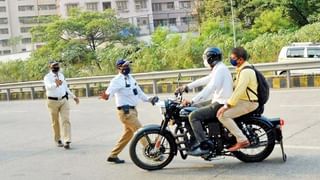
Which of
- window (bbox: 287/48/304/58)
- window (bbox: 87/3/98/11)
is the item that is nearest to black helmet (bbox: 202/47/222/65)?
window (bbox: 287/48/304/58)

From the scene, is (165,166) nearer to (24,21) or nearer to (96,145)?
(96,145)

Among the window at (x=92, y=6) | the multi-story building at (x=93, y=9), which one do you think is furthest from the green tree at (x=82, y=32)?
the window at (x=92, y=6)

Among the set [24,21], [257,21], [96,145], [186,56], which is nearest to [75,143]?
[96,145]

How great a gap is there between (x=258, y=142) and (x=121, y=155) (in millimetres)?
2545

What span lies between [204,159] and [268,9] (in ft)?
133

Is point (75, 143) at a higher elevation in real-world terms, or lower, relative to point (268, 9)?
lower

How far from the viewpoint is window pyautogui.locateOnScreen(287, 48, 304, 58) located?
22.4m

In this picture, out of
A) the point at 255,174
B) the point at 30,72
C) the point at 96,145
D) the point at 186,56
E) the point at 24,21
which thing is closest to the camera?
the point at 255,174

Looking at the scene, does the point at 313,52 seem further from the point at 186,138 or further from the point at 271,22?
the point at 271,22

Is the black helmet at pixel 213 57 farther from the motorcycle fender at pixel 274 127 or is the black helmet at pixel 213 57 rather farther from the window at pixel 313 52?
the window at pixel 313 52

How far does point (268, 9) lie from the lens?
4625 centimetres

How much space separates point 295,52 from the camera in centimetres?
2264

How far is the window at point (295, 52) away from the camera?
2244 centimetres

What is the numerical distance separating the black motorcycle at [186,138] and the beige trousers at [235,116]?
0.13 m
